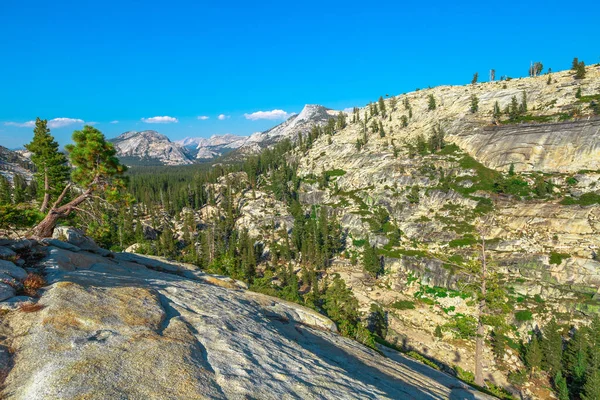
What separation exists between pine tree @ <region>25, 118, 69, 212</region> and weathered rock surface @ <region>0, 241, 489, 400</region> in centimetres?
2172

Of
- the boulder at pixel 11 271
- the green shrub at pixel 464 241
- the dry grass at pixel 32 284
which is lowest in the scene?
the green shrub at pixel 464 241

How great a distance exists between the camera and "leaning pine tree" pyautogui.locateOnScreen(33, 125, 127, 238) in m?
20.4

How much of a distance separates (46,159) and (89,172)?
706 inches

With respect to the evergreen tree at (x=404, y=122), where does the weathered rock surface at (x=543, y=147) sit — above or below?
below

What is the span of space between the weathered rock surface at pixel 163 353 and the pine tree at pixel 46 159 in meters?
21.7

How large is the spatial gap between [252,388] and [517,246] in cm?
8795

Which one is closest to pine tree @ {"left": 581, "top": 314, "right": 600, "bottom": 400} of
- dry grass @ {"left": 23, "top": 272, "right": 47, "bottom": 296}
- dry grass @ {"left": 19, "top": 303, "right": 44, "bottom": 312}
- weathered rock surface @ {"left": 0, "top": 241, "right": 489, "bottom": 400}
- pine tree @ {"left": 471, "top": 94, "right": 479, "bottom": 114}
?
weathered rock surface @ {"left": 0, "top": 241, "right": 489, "bottom": 400}

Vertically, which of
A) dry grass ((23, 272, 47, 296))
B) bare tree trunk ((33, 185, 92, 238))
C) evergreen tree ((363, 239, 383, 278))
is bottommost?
evergreen tree ((363, 239, 383, 278))

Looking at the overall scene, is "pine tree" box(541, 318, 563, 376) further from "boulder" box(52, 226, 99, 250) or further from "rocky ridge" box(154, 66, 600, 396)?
"boulder" box(52, 226, 99, 250)

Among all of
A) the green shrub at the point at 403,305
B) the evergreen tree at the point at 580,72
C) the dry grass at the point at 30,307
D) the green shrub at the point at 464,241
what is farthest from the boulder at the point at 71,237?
the evergreen tree at the point at 580,72

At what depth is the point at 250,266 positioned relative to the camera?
8362 centimetres

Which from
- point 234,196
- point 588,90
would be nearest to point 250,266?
point 234,196

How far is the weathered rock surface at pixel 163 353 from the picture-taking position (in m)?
7.49

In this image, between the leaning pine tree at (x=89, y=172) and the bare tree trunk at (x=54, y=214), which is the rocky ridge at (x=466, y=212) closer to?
the leaning pine tree at (x=89, y=172)
